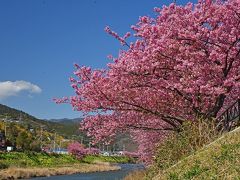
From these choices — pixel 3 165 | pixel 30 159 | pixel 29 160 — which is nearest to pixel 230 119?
pixel 3 165

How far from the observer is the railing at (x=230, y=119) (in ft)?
55.4

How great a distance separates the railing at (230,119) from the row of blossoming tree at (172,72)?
53 cm

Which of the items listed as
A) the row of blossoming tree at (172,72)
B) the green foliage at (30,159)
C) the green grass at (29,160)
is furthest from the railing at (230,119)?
the green foliage at (30,159)

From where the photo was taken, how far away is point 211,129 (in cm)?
1542

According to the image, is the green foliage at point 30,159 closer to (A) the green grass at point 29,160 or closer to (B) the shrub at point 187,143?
(A) the green grass at point 29,160

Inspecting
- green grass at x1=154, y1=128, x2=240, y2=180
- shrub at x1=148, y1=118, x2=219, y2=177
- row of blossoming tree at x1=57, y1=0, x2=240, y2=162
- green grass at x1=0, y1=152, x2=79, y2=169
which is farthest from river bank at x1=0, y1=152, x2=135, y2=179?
green grass at x1=154, y1=128, x2=240, y2=180

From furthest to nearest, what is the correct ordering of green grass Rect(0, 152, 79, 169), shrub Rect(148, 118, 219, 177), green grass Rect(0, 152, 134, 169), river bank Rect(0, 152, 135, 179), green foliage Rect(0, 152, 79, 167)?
green foliage Rect(0, 152, 79, 167), green grass Rect(0, 152, 79, 169), green grass Rect(0, 152, 134, 169), river bank Rect(0, 152, 135, 179), shrub Rect(148, 118, 219, 177)

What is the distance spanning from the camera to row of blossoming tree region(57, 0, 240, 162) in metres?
15.8

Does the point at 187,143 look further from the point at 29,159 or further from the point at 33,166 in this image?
the point at 29,159

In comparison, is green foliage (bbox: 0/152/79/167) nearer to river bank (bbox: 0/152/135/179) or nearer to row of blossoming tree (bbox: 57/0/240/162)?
river bank (bbox: 0/152/135/179)

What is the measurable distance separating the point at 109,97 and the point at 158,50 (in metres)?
3.16

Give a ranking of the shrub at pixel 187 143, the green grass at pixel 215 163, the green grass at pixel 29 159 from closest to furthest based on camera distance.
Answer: the green grass at pixel 215 163 → the shrub at pixel 187 143 → the green grass at pixel 29 159

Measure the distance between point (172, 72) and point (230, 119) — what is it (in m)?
3.13

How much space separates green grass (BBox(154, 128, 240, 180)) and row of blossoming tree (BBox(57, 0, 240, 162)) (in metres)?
3.04
